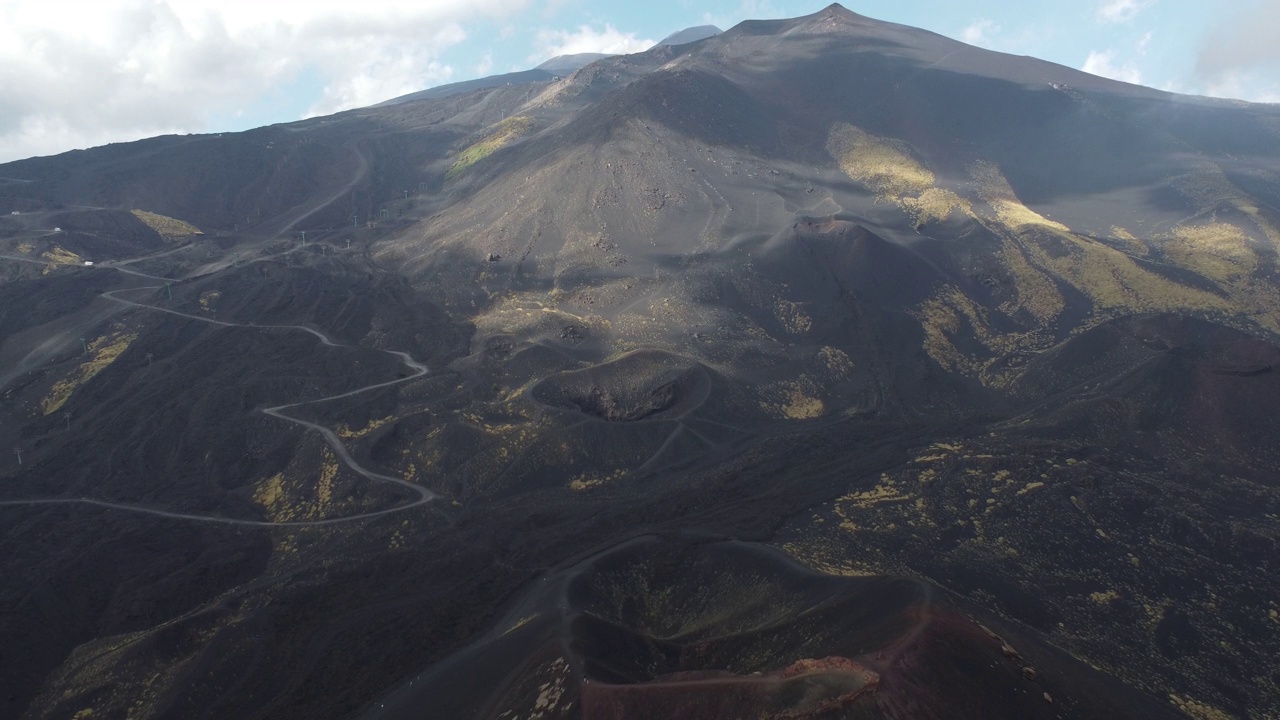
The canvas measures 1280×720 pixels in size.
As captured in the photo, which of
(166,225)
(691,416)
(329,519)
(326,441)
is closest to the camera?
(329,519)

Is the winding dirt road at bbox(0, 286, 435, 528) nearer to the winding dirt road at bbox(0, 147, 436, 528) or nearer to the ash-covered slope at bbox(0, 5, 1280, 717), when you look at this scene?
the winding dirt road at bbox(0, 147, 436, 528)

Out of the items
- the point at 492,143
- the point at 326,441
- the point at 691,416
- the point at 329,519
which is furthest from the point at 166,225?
the point at 691,416

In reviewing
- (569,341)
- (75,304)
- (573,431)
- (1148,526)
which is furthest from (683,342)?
(75,304)

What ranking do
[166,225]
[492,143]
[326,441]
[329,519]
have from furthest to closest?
[492,143] → [166,225] → [326,441] → [329,519]

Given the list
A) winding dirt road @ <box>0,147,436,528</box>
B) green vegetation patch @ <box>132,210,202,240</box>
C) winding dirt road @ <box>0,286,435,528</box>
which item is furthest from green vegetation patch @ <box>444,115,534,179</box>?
winding dirt road @ <box>0,286,435,528</box>

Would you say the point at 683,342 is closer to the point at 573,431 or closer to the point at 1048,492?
the point at 573,431

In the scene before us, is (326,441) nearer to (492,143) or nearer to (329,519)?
(329,519)

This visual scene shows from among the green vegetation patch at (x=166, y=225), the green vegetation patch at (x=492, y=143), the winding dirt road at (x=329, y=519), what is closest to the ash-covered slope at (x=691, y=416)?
the winding dirt road at (x=329, y=519)

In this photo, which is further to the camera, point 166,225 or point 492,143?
point 492,143

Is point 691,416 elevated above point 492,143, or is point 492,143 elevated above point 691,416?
point 492,143
